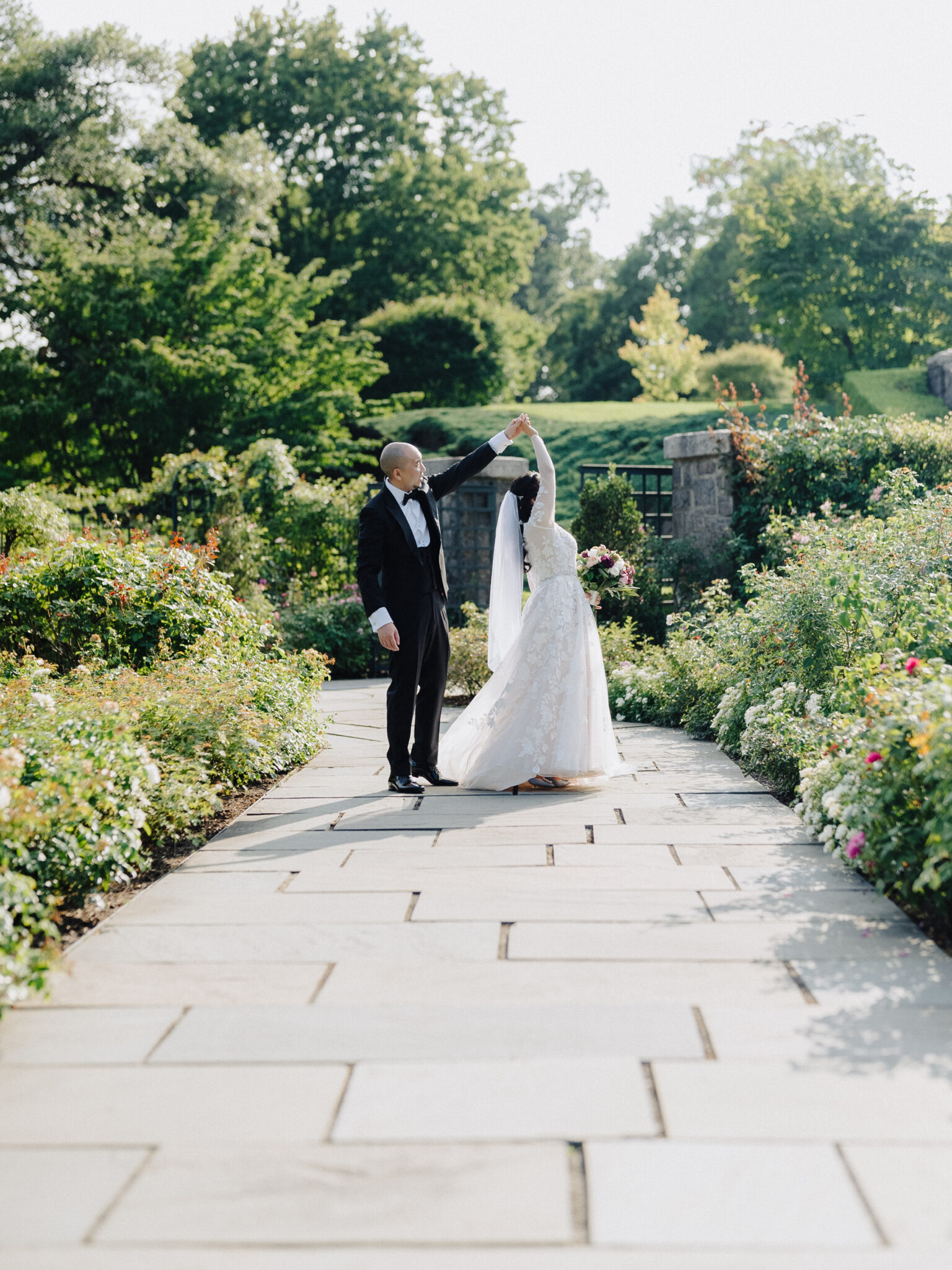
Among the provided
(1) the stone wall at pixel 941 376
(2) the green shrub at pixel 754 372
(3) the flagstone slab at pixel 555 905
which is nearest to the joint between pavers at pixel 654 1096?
(3) the flagstone slab at pixel 555 905

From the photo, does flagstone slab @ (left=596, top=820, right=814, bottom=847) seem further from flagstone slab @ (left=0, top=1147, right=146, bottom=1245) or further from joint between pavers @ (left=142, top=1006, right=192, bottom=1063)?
flagstone slab @ (left=0, top=1147, right=146, bottom=1245)

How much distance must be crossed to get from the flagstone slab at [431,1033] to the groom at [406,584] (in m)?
2.90

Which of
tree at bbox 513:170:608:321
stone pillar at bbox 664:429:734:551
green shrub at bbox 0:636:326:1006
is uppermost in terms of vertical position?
tree at bbox 513:170:608:321

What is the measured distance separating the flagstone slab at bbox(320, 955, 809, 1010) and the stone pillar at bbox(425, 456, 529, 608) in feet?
28.5

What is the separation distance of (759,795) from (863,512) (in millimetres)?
6253

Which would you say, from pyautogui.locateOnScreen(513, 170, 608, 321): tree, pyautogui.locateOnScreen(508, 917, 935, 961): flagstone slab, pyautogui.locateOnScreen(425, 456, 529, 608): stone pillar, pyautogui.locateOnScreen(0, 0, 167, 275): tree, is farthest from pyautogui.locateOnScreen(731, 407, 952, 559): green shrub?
pyautogui.locateOnScreen(513, 170, 608, 321): tree

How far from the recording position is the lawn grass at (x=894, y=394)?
1756 centimetres

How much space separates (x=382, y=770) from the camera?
635 centimetres

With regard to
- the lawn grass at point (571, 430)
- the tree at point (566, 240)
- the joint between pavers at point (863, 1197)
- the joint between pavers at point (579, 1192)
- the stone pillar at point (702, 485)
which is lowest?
the joint between pavers at point (579, 1192)

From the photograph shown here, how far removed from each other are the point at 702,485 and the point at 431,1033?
979cm

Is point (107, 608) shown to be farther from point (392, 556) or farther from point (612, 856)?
point (612, 856)

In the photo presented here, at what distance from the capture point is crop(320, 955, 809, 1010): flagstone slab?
2910mm

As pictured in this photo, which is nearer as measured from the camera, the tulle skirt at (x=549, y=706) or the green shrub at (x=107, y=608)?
the tulle skirt at (x=549, y=706)

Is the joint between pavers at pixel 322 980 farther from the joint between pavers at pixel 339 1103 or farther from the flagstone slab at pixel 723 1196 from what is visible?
the flagstone slab at pixel 723 1196
